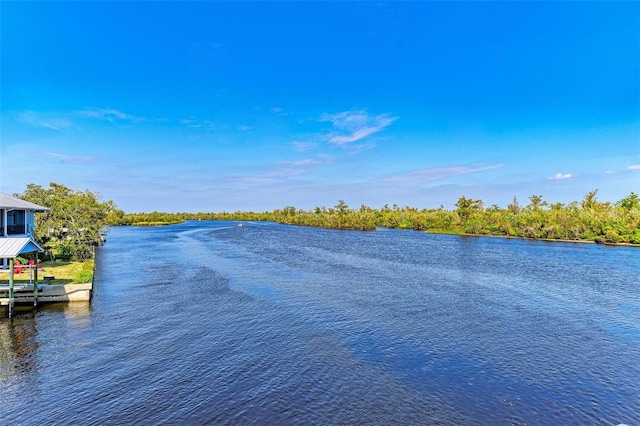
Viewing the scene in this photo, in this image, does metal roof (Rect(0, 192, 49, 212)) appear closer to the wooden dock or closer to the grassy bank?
the grassy bank

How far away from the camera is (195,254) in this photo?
44250mm

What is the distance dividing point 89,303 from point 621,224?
72409mm

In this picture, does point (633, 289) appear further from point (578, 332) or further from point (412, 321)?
point (412, 321)

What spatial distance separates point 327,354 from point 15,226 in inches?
917

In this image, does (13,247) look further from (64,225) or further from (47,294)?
(64,225)

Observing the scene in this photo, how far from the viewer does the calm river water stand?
35.1 feet

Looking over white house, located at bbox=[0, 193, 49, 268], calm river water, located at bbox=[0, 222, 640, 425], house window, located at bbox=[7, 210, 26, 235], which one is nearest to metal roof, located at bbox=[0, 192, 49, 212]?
white house, located at bbox=[0, 193, 49, 268]

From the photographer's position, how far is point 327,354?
14523 millimetres

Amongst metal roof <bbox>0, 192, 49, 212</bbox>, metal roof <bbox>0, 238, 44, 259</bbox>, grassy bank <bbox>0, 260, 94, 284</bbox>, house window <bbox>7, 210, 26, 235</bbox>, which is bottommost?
grassy bank <bbox>0, 260, 94, 284</bbox>

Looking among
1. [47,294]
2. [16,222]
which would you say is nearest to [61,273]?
[16,222]

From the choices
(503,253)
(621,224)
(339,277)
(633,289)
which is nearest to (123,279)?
(339,277)

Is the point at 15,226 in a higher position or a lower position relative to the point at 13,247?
higher

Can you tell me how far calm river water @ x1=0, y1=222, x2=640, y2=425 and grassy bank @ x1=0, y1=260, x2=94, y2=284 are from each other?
4.97ft

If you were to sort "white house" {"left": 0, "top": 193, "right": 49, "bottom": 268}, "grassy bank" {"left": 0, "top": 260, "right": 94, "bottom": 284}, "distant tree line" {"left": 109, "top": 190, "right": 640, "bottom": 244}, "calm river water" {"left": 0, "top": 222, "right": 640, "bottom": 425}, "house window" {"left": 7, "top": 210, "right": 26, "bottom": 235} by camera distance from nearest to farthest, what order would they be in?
"calm river water" {"left": 0, "top": 222, "right": 640, "bottom": 425} < "white house" {"left": 0, "top": 193, "right": 49, "bottom": 268} < "grassy bank" {"left": 0, "top": 260, "right": 94, "bottom": 284} < "house window" {"left": 7, "top": 210, "right": 26, "bottom": 235} < "distant tree line" {"left": 109, "top": 190, "right": 640, "bottom": 244}
